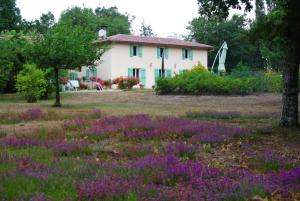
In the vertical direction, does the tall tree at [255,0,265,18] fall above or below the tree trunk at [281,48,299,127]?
above

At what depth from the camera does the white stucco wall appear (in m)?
51.5

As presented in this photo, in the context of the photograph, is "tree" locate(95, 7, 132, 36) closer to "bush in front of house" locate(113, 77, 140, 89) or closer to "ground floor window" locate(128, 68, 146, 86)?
"ground floor window" locate(128, 68, 146, 86)

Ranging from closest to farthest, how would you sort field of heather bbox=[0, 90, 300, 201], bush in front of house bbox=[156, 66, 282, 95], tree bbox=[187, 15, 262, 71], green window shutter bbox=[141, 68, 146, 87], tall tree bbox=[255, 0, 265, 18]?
1. field of heather bbox=[0, 90, 300, 201]
2. tall tree bbox=[255, 0, 265, 18]
3. bush in front of house bbox=[156, 66, 282, 95]
4. green window shutter bbox=[141, 68, 146, 87]
5. tree bbox=[187, 15, 262, 71]

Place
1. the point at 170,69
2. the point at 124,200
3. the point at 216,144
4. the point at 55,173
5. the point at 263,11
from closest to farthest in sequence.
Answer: the point at 124,200 < the point at 55,173 < the point at 216,144 < the point at 263,11 < the point at 170,69

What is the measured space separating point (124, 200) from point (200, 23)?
7344cm

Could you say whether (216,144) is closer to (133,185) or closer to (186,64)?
(133,185)

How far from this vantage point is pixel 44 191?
5.89 m

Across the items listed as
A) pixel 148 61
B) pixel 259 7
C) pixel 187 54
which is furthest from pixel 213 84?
pixel 187 54

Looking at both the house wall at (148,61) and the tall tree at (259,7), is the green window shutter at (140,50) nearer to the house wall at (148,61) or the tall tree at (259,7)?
the house wall at (148,61)

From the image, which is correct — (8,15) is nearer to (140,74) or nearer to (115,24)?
(140,74)

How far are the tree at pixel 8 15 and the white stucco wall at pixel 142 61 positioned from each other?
39.0 feet

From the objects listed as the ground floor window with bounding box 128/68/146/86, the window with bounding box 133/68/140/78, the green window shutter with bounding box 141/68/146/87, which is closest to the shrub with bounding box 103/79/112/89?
the ground floor window with bounding box 128/68/146/86

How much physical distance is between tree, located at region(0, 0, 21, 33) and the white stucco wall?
11886mm

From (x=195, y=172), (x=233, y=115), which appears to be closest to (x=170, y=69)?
(x=233, y=115)
